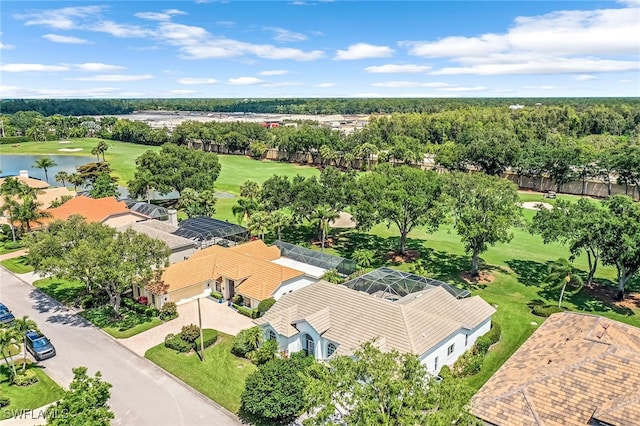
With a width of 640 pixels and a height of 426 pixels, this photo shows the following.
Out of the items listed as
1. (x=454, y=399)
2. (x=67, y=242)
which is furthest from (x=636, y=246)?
(x=67, y=242)

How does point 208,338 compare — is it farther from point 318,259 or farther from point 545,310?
point 545,310

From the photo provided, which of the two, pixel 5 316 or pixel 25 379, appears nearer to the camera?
pixel 25 379

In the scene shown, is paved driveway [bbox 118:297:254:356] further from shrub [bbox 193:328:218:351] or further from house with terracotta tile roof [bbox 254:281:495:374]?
house with terracotta tile roof [bbox 254:281:495:374]

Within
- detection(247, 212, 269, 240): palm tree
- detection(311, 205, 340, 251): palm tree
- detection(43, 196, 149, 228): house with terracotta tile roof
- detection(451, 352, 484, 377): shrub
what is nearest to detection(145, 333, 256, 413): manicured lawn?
detection(451, 352, 484, 377): shrub

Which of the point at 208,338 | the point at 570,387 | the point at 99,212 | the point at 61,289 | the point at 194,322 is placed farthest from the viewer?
the point at 99,212

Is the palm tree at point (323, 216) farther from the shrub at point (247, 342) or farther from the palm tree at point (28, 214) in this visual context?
the palm tree at point (28, 214)

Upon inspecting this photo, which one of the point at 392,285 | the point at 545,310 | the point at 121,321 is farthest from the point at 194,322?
the point at 545,310
